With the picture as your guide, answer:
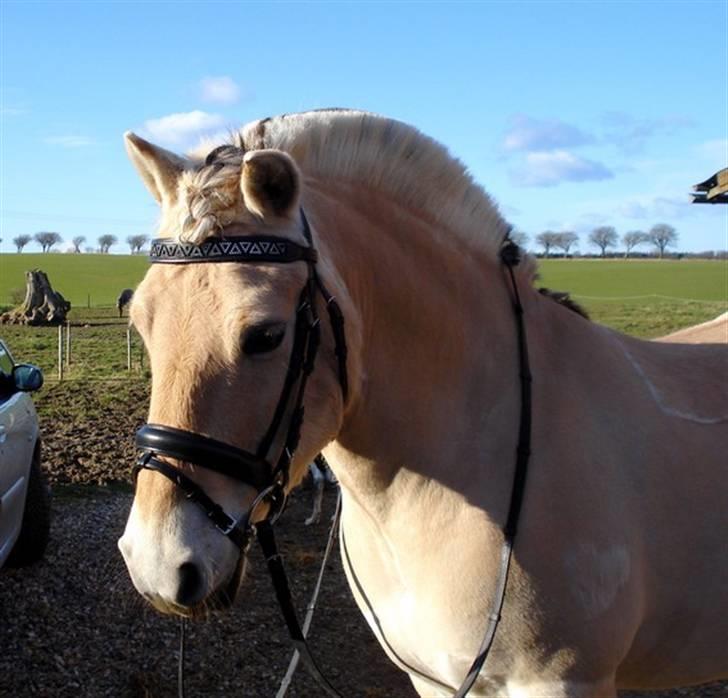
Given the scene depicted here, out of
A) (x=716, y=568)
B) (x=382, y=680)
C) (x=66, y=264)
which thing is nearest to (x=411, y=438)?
(x=716, y=568)

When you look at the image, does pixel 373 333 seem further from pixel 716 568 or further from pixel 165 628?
pixel 165 628

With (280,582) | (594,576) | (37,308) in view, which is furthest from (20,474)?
(37,308)

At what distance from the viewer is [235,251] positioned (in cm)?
202

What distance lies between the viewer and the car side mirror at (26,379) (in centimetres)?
586

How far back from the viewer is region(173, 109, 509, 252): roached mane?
2250 mm

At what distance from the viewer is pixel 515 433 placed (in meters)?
2.46

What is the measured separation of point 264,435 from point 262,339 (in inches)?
9.5

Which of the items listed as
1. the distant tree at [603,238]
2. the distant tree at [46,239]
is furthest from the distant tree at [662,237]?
the distant tree at [46,239]

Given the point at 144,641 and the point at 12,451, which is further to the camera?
the point at 12,451

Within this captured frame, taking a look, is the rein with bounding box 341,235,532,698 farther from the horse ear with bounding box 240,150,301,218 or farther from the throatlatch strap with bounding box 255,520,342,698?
the horse ear with bounding box 240,150,301,218

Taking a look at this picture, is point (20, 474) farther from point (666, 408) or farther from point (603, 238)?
point (603, 238)

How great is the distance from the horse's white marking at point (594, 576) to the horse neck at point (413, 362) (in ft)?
1.03

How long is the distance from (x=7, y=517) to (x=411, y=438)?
12.9 feet

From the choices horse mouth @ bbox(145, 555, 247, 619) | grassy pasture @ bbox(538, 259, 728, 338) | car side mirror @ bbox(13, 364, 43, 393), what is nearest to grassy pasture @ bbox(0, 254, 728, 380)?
grassy pasture @ bbox(538, 259, 728, 338)
